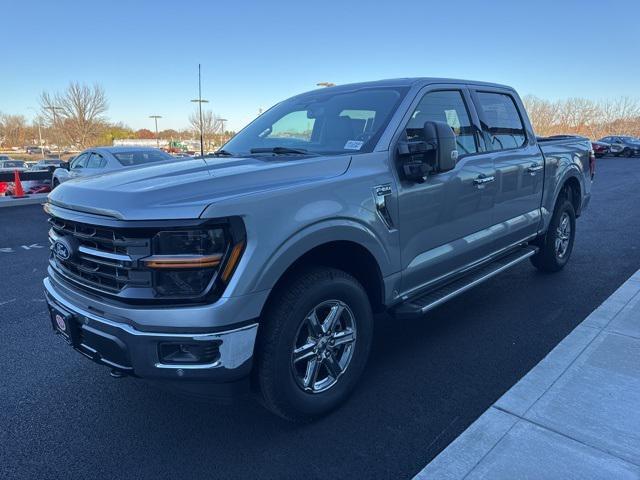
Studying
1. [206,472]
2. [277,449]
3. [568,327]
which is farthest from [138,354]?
[568,327]

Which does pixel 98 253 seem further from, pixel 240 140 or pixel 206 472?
pixel 240 140

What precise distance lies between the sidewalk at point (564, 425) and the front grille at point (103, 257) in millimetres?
1674

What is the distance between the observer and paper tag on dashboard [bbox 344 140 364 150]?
10.2 ft

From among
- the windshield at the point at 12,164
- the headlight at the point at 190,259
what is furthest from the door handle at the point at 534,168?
the windshield at the point at 12,164

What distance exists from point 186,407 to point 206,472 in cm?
68

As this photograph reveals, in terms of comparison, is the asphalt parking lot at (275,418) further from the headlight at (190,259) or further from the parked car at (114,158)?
the parked car at (114,158)

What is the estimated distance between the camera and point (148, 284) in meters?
2.21

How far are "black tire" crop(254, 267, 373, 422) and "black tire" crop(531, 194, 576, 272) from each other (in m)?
3.27

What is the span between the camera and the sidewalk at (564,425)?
2.29 meters

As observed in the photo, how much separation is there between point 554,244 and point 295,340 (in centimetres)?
394

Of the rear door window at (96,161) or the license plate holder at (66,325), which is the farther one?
the rear door window at (96,161)

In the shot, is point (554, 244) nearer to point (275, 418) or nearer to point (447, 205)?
point (447, 205)

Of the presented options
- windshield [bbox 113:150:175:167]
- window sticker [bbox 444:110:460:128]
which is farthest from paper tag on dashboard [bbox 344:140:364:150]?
windshield [bbox 113:150:175:167]

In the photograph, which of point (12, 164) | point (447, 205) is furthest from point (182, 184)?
point (12, 164)
